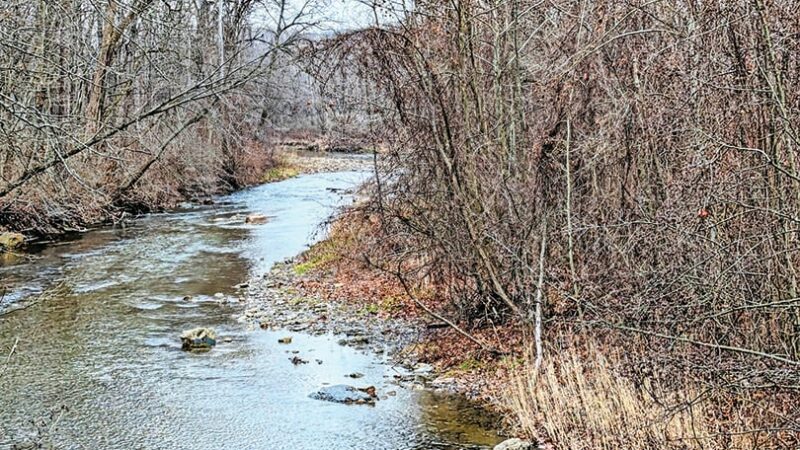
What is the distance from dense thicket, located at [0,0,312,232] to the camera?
22.3 ft

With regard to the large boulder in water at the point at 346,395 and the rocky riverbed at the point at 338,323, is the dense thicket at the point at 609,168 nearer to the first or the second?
the rocky riverbed at the point at 338,323

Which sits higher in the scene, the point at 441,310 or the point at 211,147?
the point at 211,147

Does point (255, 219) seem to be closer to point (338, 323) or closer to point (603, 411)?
point (338, 323)

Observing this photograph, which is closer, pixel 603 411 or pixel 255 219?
pixel 603 411

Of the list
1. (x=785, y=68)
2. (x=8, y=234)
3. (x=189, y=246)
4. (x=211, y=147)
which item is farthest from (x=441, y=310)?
(x=211, y=147)

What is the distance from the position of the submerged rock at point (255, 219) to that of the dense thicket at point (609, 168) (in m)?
10.2

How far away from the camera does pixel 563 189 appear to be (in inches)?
374

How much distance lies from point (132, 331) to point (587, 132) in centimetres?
671

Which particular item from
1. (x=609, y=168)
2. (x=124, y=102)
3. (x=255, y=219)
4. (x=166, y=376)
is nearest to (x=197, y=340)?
(x=166, y=376)

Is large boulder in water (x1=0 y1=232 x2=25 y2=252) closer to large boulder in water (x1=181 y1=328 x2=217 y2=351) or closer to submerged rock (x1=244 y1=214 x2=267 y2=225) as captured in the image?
submerged rock (x1=244 y1=214 x2=267 y2=225)

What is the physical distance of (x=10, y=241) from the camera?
673 inches

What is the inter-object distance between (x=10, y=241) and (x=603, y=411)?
45.4ft

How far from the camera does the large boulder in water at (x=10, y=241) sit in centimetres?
1689

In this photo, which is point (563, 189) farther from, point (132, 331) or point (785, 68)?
point (132, 331)
